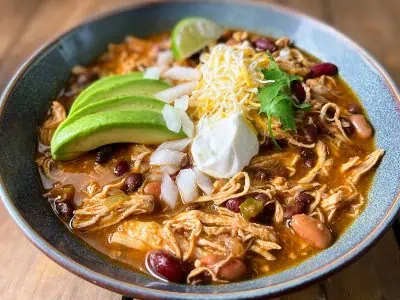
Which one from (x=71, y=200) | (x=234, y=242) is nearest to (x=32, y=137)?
(x=71, y=200)

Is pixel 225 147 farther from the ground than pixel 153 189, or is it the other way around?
pixel 225 147

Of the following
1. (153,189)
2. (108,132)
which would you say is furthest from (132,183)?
(108,132)

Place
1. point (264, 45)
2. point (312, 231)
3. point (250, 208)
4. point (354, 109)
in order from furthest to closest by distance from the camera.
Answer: point (264, 45) → point (354, 109) → point (250, 208) → point (312, 231)

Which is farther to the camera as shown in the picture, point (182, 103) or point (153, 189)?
point (182, 103)

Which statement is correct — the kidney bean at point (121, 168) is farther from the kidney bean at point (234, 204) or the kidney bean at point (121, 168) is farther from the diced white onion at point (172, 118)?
the kidney bean at point (234, 204)

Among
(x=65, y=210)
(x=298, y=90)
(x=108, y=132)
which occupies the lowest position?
(x=65, y=210)

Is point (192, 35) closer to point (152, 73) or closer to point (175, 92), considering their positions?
point (152, 73)

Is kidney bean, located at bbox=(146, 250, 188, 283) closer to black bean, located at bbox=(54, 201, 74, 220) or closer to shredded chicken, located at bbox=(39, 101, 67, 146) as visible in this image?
black bean, located at bbox=(54, 201, 74, 220)
